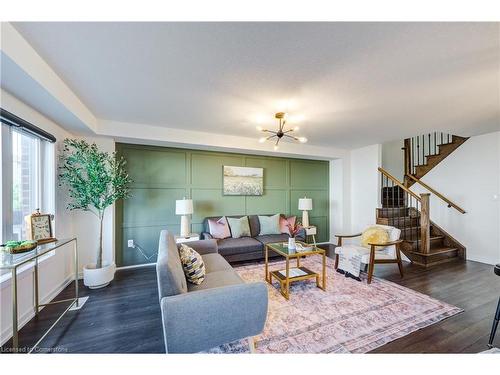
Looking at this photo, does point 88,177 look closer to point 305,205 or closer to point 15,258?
point 15,258

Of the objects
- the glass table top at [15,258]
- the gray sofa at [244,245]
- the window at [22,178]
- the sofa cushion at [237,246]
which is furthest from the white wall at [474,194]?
the window at [22,178]

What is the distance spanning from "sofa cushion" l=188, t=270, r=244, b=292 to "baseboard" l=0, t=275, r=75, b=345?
1.53m

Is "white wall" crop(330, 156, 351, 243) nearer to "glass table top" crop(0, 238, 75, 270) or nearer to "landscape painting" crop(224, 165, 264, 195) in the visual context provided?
"landscape painting" crop(224, 165, 264, 195)

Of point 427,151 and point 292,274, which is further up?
point 427,151

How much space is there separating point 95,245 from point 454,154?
702 centimetres

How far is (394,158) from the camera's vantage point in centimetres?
564

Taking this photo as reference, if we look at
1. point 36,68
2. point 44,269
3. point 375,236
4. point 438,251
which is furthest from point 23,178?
point 438,251

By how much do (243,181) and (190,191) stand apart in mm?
1125

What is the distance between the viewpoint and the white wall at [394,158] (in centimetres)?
555

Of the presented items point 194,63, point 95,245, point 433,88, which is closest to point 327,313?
point 433,88

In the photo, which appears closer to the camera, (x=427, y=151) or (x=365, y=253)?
(x=365, y=253)

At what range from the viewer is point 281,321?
6.33ft

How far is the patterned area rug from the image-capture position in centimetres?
164
